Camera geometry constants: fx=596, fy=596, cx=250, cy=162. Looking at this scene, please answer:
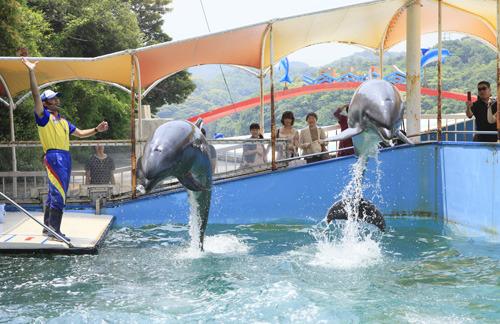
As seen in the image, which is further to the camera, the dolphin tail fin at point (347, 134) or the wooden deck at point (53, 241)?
the wooden deck at point (53, 241)

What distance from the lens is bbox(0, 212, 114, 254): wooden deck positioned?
306 inches

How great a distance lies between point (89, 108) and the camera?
1118 inches

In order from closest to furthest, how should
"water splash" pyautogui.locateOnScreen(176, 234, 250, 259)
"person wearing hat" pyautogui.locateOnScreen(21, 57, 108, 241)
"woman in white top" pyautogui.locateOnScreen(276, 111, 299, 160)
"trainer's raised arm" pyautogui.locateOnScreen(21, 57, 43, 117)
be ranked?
"trainer's raised arm" pyautogui.locateOnScreen(21, 57, 43, 117), "person wearing hat" pyautogui.locateOnScreen(21, 57, 108, 241), "water splash" pyautogui.locateOnScreen(176, 234, 250, 259), "woman in white top" pyautogui.locateOnScreen(276, 111, 299, 160)

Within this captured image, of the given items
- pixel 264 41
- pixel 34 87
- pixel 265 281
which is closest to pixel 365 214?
pixel 265 281

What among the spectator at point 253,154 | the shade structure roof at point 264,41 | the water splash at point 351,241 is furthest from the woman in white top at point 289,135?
the water splash at point 351,241

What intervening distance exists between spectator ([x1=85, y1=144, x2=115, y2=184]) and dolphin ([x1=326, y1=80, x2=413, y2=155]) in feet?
18.5

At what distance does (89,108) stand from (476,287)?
80.3ft

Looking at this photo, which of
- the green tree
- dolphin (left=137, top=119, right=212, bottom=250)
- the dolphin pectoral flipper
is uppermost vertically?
the green tree

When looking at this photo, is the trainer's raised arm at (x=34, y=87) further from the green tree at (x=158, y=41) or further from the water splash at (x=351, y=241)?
the green tree at (x=158, y=41)

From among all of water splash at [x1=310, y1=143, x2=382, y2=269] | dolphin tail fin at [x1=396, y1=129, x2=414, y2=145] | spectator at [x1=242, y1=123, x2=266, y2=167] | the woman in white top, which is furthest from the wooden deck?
dolphin tail fin at [x1=396, y1=129, x2=414, y2=145]

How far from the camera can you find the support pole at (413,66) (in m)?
10.7

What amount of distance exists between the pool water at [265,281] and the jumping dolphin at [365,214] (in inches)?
20.8

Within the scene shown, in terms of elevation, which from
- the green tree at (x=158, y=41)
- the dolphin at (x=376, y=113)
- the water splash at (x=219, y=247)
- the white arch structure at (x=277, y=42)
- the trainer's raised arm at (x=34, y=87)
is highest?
the green tree at (x=158, y=41)

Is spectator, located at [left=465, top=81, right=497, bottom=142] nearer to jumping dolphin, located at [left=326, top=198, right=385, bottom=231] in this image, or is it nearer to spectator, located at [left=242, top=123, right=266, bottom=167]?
jumping dolphin, located at [left=326, top=198, right=385, bottom=231]
